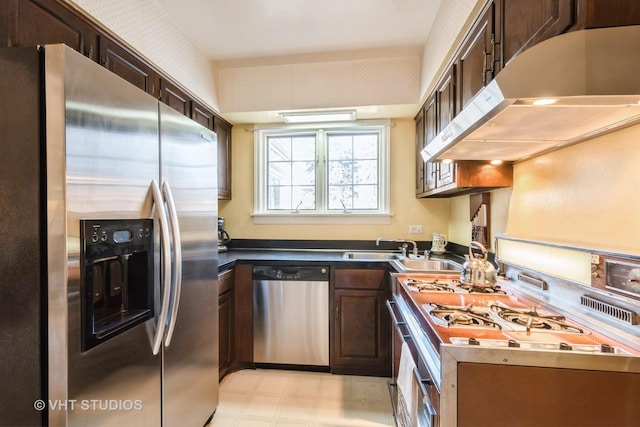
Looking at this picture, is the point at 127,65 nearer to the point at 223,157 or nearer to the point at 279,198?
the point at 223,157

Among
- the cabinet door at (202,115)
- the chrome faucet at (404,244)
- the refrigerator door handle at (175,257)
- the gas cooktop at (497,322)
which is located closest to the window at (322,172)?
the chrome faucet at (404,244)

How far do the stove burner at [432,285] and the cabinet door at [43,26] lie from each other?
1951mm

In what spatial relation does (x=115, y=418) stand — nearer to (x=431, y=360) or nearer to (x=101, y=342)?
(x=101, y=342)

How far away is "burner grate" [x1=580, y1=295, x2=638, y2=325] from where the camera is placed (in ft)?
3.07

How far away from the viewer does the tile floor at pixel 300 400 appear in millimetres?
1829

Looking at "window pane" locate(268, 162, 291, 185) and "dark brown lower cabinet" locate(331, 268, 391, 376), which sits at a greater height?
"window pane" locate(268, 162, 291, 185)

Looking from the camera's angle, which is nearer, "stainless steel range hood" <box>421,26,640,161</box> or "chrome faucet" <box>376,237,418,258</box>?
"stainless steel range hood" <box>421,26,640,161</box>

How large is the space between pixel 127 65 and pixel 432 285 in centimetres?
203

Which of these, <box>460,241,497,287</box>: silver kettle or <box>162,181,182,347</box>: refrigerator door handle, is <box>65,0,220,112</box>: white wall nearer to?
<box>162,181,182,347</box>: refrigerator door handle

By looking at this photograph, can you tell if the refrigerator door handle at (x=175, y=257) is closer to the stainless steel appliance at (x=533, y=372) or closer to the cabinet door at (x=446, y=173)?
the stainless steel appliance at (x=533, y=372)

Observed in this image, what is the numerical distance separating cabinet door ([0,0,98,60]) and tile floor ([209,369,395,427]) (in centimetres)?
207

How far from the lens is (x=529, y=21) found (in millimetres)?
1015

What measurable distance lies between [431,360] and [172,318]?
1.01 m

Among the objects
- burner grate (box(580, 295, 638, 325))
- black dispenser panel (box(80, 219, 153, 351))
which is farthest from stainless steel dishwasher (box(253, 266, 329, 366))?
burner grate (box(580, 295, 638, 325))
